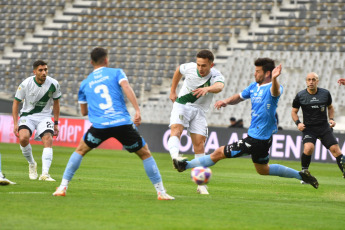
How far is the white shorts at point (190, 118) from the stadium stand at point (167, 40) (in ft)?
55.0

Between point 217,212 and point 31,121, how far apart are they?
5.59 m

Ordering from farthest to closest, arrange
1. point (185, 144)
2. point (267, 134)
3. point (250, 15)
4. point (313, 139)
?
point (250, 15) < point (185, 144) < point (313, 139) < point (267, 134)

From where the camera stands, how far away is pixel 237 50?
3209cm

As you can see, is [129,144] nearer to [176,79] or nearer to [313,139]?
[176,79]

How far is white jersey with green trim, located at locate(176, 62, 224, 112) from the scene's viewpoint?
10797mm

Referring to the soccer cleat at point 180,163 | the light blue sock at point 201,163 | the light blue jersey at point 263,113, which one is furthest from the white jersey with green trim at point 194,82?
the soccer cleat at point 180,163

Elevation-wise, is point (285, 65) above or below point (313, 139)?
below

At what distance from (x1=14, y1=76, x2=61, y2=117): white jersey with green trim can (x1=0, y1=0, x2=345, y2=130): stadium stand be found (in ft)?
52.4

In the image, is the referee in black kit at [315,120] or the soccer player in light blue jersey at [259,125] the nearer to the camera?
the soccer player in light blue jersey at [259,125]

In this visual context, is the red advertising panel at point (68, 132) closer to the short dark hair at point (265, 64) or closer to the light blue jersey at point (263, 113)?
the light blue jersey at point (263, 113)

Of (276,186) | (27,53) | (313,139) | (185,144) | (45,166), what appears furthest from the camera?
(27,53)

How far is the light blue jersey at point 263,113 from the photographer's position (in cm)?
1011

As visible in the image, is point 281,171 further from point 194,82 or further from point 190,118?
point 194,82

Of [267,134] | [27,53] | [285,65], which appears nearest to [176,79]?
[267,134]
